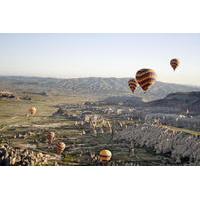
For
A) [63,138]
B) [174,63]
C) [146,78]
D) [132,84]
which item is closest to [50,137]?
[63,138]

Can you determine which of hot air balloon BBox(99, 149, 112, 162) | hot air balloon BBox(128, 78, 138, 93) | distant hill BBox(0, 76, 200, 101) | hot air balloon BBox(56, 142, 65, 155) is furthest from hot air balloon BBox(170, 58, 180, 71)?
hot air balloon BBox(56, 142, 65, 155)

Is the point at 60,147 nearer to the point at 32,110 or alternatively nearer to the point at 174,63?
the point at 32,110

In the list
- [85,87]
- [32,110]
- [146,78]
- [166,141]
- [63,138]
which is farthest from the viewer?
[85,87]

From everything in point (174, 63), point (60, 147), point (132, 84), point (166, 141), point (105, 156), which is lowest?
point (105, 156)

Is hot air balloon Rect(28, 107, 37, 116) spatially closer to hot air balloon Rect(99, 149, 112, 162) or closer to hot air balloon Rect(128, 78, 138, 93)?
hot air balloon Rect(99, 149, 112, 162)

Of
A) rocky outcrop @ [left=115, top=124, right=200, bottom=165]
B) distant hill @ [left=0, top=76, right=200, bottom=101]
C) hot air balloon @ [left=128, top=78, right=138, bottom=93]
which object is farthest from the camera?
distant hill @ [left=0, top=76, right=200, bottom=101]

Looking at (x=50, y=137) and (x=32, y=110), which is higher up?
(x=32, y=110)

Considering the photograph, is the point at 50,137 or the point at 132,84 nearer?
the point at 50,137
